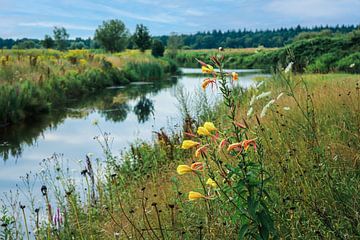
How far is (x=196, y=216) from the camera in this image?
3.50 meters

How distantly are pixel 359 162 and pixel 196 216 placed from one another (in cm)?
141

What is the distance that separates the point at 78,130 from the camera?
11.2m

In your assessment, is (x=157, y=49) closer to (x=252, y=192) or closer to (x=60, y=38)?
(x=60, y=38)

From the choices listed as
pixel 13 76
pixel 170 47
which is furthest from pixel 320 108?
pixel 170 47

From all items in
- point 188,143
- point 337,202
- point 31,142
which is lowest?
point 31,142

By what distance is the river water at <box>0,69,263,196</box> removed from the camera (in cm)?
823

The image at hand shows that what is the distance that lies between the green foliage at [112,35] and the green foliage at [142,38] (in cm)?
184

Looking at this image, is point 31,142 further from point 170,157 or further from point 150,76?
point 150,76

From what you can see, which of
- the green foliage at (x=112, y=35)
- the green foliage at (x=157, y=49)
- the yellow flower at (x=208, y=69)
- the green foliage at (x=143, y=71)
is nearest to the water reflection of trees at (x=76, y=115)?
the yellow flower at (x=208, y=69)

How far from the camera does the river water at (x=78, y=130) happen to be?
8227mm

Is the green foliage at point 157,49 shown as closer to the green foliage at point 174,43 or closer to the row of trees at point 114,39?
the row of trees at point 114,39

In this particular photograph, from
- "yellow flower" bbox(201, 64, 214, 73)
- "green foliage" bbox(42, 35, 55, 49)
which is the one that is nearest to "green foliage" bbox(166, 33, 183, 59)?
"green foliage" bbox(42, 35, 55, 49)

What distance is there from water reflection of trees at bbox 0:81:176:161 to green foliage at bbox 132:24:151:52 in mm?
28129

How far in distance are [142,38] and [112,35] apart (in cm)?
435
